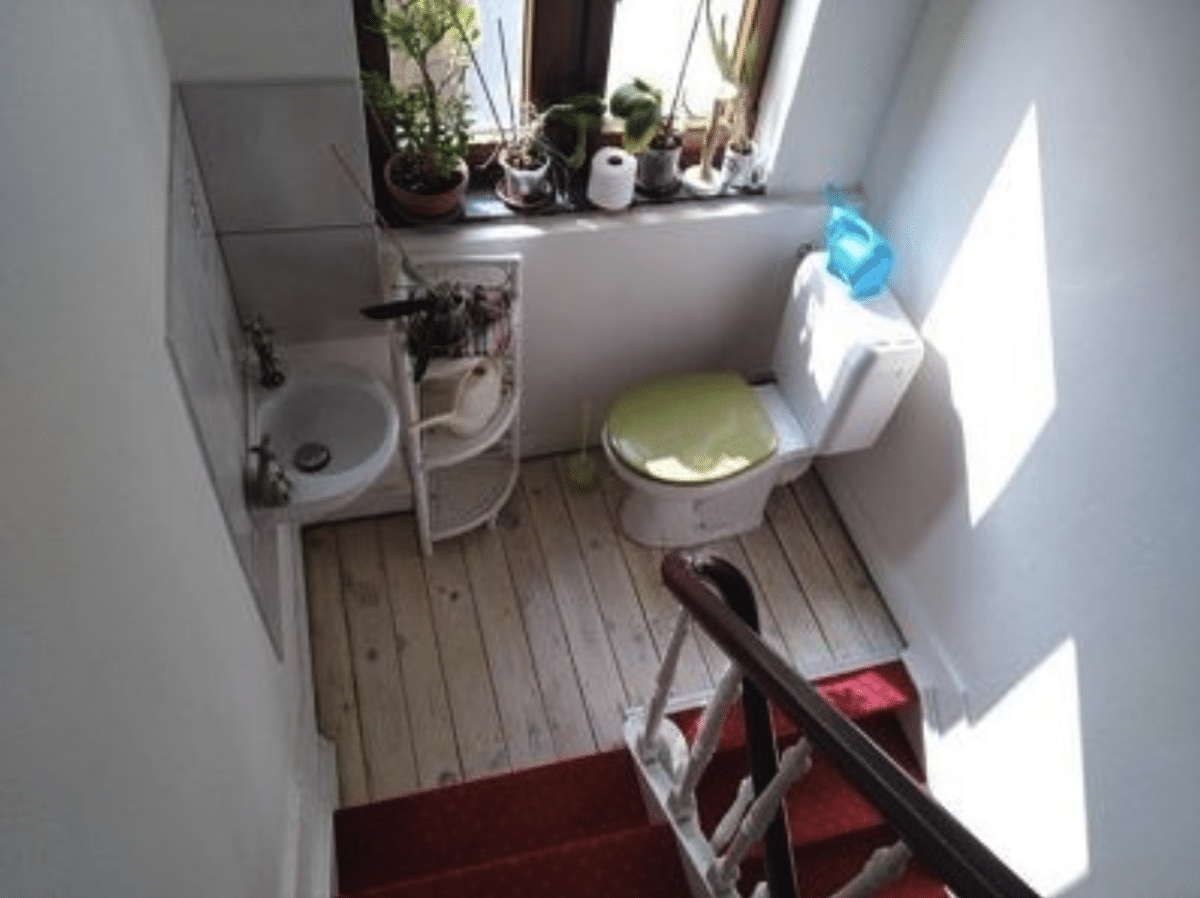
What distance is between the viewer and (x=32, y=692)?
656mm

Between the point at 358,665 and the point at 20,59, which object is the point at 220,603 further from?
the point at 358,665

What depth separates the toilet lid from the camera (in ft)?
7.68

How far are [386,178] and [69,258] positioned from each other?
4.10ft

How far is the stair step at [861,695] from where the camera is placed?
7.44 feet

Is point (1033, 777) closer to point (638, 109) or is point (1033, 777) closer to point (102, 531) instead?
point (638, 109)

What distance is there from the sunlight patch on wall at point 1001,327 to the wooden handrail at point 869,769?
A: 899mm

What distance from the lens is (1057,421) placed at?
1840mm

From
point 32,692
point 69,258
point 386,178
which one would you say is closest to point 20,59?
point 69,258

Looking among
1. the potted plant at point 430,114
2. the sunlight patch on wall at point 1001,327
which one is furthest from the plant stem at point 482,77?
the sunlight patch on wall at point 1001,327

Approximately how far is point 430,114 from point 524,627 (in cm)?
126

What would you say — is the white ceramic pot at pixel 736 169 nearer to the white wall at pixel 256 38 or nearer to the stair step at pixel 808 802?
the white wall at pixel 256 38

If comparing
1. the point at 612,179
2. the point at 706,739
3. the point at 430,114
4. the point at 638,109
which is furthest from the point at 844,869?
the point at 430,114

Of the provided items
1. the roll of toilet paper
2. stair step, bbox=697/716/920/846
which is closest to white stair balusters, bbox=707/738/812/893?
stair step, bbox=697/716/920/846

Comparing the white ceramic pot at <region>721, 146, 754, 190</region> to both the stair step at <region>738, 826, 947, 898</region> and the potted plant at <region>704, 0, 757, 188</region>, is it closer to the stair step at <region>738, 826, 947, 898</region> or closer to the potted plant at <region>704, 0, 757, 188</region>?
the potted plant at <region>704, 0, 757, 188</region>
